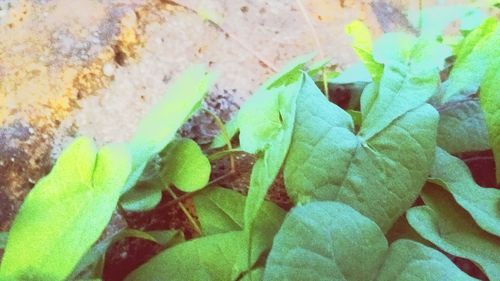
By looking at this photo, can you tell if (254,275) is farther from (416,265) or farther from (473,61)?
(473,61)

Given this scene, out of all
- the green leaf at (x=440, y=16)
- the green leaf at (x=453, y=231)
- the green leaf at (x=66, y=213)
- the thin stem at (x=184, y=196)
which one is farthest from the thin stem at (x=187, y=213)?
the green leaf at (x=440, y=16)

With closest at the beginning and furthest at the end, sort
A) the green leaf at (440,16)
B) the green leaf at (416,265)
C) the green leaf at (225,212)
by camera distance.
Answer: the green leaf at (416,265), the green leaf at (225,212), the green leaf at (440,16)

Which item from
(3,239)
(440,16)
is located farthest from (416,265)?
(440,16)

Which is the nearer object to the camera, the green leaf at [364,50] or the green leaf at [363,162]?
the green leaf at [363,162]

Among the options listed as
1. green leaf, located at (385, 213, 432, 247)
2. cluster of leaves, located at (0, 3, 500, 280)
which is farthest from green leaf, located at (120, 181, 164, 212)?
green leaf, located at (385, 213, 432, 247)

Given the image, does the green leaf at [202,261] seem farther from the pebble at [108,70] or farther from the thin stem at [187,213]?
the pebble at [108,70]

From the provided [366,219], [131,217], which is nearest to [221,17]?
[131,217]

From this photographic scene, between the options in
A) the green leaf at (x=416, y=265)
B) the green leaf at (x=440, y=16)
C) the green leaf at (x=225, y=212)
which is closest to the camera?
the green leaf at (x=416, y=265)
